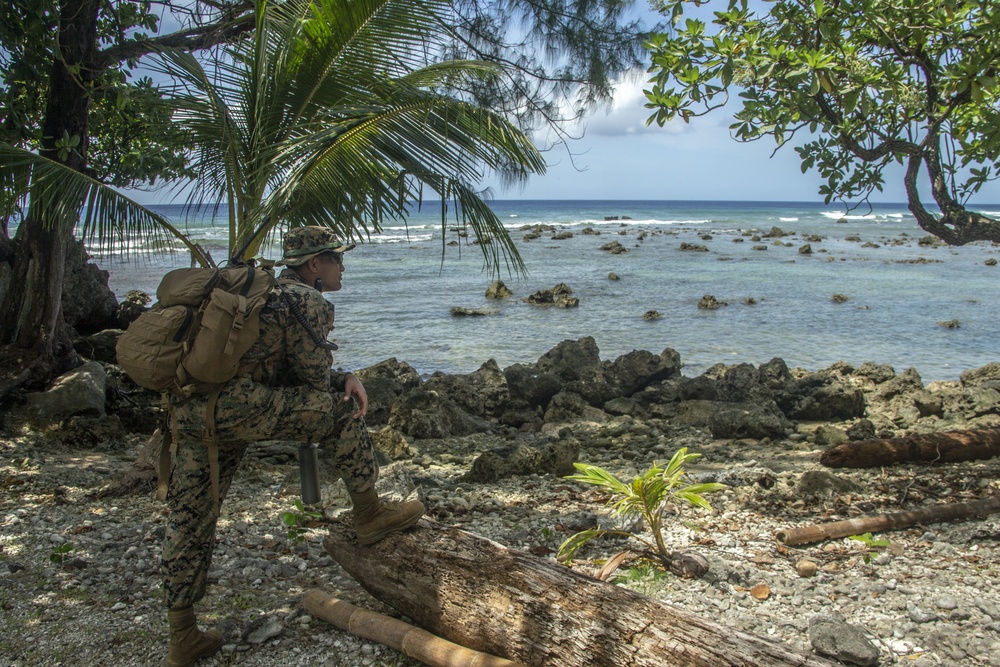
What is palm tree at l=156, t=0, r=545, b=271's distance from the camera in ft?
15.4

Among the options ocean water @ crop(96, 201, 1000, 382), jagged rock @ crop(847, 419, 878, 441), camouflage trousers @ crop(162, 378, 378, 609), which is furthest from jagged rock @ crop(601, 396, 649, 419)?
camouflage trousers @ crop(162, 378, 378, 609)

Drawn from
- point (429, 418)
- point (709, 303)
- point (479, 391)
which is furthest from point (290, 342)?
point (709, 303)

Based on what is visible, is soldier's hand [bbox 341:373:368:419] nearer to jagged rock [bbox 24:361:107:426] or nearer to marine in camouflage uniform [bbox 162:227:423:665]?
marine in camouflage uniform [bbox 162:227:423:665]

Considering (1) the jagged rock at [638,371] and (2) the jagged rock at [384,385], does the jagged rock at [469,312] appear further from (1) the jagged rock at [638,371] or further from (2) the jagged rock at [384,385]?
(1) the jagged rock at [638,371]

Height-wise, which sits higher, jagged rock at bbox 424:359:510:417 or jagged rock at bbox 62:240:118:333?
jagged rock at bbox 62:240:118:333

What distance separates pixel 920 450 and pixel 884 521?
1.57m

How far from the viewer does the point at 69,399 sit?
634 cm

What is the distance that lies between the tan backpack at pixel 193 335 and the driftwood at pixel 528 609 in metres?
1.17

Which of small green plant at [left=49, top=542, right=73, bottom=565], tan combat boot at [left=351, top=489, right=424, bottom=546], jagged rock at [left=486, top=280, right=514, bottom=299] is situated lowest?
small green plant at [left=49, top=542, right=73, bottom=565]

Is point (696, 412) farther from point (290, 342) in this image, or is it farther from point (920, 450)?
point (290, 342)

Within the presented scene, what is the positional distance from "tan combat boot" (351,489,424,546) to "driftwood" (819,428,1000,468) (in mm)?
3631

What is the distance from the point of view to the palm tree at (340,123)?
15.4ft

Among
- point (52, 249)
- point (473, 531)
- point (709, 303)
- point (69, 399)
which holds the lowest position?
point (473, 531)

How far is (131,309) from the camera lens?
10172 mm
